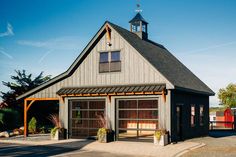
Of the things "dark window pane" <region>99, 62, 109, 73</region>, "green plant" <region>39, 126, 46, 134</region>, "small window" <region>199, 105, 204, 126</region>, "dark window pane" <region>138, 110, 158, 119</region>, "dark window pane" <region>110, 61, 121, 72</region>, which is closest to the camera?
"dark window pane" <region>110, 61, 121, 72</region>

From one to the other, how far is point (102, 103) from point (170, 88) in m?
9.80

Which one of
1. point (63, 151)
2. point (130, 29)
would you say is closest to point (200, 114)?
point (130, 29)

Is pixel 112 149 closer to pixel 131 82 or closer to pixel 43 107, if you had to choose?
pixel 131 82

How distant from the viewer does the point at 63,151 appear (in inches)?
703

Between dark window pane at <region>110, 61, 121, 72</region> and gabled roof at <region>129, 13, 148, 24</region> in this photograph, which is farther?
gabled roof at <region>129, 13, 148, 24</region>

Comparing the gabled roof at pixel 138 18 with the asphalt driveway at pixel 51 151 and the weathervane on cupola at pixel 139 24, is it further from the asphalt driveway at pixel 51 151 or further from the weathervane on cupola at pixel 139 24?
the asphalt driveway at pixel 51 151

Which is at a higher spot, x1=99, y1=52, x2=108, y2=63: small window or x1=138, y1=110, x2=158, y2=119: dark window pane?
x1=99, y1=52, x2=108, y2=63: small window

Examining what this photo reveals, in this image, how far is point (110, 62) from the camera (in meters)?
23.3

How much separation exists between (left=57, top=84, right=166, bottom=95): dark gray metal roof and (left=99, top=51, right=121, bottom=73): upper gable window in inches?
52.6

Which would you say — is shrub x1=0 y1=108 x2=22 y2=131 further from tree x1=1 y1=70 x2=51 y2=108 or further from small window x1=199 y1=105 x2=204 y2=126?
small window x1=199 y1=105 x2=204 y2=126

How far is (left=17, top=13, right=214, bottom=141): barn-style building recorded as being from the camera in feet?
68.4

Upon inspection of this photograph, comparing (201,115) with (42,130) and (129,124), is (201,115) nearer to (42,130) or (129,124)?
(129,124)

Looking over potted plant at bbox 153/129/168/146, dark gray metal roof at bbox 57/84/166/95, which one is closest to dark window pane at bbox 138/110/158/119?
dark gray metal roof at bbox 57/84/166/95

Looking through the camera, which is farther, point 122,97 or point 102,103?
point 102,103
